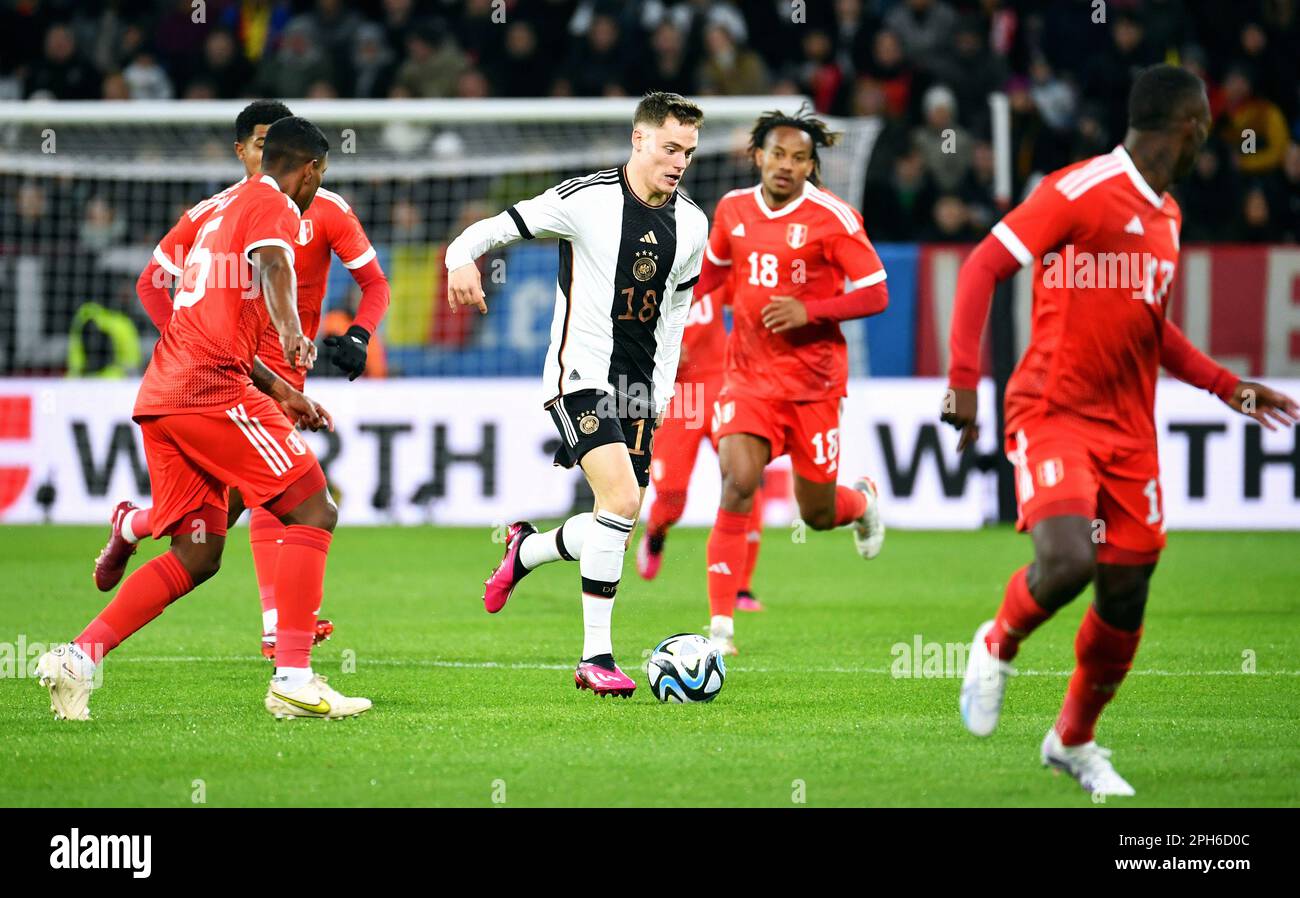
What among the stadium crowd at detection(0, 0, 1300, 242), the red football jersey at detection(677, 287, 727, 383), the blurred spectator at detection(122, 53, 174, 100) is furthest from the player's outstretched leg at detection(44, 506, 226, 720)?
the blurred spectator at detection(122, 53, 174, 100)

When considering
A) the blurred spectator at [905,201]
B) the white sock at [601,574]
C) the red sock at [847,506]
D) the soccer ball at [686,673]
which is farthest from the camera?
the blurred spectator at [905,201]

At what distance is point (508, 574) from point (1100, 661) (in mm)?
2962

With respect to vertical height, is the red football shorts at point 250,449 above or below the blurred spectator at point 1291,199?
below

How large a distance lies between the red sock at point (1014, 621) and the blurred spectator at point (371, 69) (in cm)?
1384

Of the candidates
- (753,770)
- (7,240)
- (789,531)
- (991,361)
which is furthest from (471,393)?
(753,770)

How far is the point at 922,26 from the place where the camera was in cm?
1856

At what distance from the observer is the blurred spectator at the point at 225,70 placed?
18.2 m

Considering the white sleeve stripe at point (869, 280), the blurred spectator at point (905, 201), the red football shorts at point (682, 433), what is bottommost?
the red football shorts at point (682, 433)

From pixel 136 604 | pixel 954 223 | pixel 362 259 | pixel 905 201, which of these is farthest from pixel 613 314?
pixel 905 201

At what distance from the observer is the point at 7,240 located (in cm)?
1720

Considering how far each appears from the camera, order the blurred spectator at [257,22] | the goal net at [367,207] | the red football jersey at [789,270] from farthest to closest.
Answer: the blurred spectator at [257,22] < the goal net at [367,207] < the red football jersey at [789,270]

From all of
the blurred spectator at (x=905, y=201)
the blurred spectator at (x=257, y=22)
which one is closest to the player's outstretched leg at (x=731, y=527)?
the blurred spectator at (x=905, y=201)

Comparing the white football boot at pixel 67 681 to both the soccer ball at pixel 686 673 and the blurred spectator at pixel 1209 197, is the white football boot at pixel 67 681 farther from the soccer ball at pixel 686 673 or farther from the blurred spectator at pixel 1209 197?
the blurred spectator at pixel 1209 197

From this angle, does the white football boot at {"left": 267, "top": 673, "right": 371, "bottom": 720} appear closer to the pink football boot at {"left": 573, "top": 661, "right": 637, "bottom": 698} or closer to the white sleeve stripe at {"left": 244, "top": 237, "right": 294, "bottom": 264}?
the pink football boot at {"left": 573, "top": 661, "right": 637, "bottom": 698}
